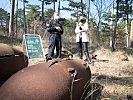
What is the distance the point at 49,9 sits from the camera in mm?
61344

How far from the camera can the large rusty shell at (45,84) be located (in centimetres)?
391

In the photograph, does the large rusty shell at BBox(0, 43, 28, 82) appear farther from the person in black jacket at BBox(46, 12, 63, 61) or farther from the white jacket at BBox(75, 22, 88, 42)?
the white jacket at BBox(75, 22, 88, 42)

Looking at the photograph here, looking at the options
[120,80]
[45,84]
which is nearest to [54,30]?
[120,80]

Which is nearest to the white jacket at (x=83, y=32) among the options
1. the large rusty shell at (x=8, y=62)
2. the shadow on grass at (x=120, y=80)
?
the shadow on grass at (x=120, y=80)

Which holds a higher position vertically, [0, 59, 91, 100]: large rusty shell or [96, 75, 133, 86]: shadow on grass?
[0, 59, 91, 100]: large rusty shell

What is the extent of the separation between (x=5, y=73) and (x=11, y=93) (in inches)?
43.8

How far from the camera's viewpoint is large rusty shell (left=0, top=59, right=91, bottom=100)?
391 cm

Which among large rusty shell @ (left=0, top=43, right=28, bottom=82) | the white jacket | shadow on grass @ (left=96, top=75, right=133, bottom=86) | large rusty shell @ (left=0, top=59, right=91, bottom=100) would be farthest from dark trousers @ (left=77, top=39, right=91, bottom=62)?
large rusty shell @ (left=0, top=59, right=91, bottom=100)

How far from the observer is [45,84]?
13.4 feet

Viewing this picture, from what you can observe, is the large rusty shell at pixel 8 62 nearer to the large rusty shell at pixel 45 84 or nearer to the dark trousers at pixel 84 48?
the large rusty shell at pixel 45 84

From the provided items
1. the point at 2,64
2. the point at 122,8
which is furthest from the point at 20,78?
the point at 122,8

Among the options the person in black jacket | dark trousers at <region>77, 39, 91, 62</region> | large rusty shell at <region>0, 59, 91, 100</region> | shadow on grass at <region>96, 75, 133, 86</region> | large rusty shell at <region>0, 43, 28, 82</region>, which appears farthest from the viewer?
dark trousers at <region>77, 39, 91, 62</region>

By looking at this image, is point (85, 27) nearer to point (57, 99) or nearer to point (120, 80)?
point (120, 80)

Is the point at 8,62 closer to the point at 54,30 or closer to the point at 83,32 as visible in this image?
the point at 54,30
